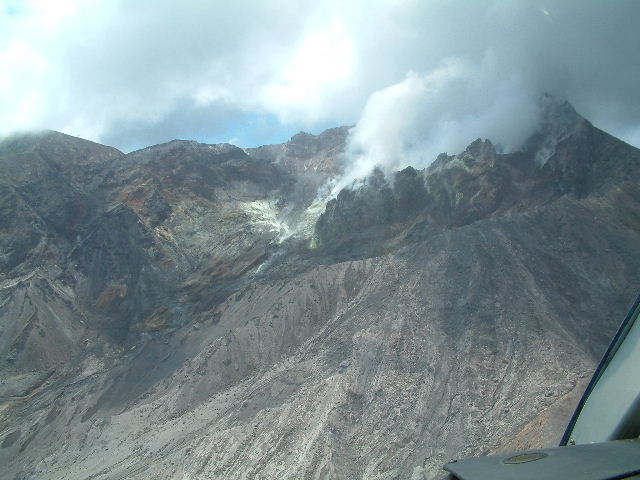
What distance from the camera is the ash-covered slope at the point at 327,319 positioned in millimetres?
22344

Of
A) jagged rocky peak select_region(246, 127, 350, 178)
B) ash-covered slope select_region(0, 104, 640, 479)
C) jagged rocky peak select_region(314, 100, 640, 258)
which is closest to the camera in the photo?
ash-covered slope select_region(0, 104, 640, 479)

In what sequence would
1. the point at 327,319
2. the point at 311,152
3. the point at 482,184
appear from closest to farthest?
the point at 327,319 → the point at 482,184 → the point at 311,152

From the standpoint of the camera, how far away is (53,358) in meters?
41.0

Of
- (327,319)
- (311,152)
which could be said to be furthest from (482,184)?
(311,152)

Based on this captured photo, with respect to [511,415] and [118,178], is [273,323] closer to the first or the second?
[511,415]

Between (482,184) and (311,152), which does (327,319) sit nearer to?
(482,184)

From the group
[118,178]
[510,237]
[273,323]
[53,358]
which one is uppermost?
[118,178]

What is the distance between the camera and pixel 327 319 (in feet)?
111

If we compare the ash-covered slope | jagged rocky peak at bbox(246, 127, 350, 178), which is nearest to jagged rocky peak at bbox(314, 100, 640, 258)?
the ash-covered slope

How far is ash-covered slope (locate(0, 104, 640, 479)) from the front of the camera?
880 inches

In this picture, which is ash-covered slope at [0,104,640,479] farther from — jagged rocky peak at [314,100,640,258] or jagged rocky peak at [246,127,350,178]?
jagged rocky peak at [246,127,350,178]

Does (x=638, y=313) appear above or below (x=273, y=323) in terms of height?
below

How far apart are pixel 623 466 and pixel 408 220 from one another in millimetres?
44324

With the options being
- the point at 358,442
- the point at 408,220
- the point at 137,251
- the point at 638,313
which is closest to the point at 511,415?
the point at 358,442
